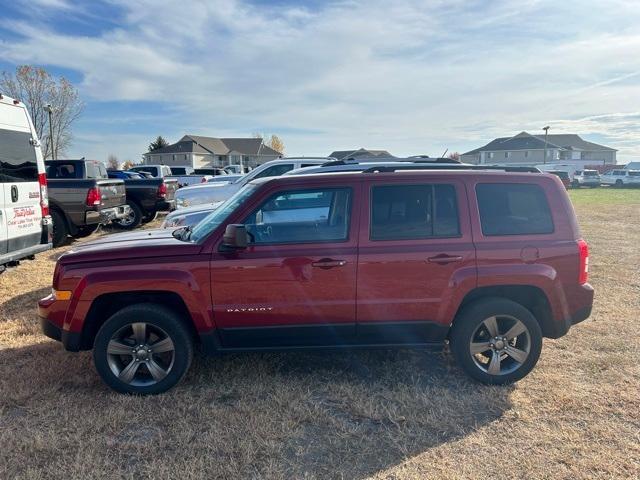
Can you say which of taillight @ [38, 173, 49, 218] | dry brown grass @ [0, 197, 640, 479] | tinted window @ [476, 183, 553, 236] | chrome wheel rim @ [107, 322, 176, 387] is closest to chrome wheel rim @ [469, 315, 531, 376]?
dry brown grass @ [0, 197, 640, 479]

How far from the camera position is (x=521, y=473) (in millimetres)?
2701

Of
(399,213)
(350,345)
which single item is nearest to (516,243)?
(399,213)

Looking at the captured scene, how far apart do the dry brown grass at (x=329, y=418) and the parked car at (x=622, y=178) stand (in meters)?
43.7

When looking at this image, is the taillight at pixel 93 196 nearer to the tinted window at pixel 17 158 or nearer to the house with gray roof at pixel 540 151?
the tinted window at pixel 17 158

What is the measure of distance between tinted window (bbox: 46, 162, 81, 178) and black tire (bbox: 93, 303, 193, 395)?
856cm

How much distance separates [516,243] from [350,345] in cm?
160

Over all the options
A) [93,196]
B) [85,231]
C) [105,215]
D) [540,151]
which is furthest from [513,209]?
[540,151]

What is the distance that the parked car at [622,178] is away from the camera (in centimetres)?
3953

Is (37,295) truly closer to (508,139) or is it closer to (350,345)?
(350,345)

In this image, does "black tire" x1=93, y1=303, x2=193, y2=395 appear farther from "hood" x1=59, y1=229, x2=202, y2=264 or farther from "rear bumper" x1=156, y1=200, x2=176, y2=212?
"rear bumper" x1=156, y1=200, x2=176, y2=212

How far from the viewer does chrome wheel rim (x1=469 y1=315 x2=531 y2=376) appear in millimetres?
3641

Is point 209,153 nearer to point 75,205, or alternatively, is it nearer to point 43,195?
point 75,205

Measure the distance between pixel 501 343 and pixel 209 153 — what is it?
6840 centimetres

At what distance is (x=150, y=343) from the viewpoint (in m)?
3.52
